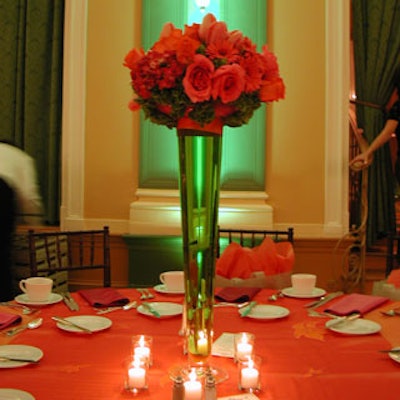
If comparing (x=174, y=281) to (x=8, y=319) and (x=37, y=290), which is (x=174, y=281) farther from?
(x=8, y=319)

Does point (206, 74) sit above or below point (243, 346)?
above

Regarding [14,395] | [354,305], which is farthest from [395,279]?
[14,395]

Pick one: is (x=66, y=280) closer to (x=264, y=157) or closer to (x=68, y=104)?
(x=68, y=104)

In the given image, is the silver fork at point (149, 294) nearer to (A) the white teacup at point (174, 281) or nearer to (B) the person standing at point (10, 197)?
(A) the white teacup at point (174, 281)

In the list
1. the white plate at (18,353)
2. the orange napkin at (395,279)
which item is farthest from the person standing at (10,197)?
the orange napkin at (395,279)

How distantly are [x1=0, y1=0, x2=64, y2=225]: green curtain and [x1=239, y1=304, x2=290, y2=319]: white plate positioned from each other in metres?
2.41

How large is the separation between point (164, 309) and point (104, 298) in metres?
0.22

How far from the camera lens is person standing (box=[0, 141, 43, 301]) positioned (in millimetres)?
2256

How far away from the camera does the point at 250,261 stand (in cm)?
200

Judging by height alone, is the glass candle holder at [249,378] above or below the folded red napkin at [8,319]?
below

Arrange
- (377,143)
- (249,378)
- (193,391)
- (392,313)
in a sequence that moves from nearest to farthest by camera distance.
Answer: (193,391) < (249,378) < (392,313) < (377,143)

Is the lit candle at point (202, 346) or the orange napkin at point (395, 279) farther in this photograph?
the orange napkin at point (395, 279)

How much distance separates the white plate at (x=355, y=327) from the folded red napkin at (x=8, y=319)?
33.7 inches

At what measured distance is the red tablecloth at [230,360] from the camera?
1068mm
